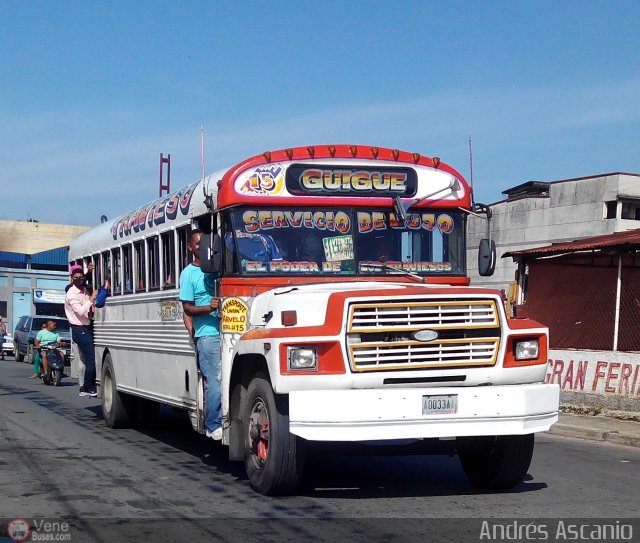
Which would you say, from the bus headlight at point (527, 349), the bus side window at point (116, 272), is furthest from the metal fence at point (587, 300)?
the bus headlight at point (527, 349)

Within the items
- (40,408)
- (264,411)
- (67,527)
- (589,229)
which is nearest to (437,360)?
(264,411)

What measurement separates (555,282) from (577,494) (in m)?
11.4

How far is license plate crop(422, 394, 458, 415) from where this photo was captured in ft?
23.3

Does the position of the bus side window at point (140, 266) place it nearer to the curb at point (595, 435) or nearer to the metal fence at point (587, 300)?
the curb at point (595, 435)

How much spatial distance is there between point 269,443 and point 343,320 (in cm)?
114

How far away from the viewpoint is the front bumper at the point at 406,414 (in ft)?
22.8

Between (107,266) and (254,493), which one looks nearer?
(254,493)

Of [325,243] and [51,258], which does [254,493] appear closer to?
[325,243]

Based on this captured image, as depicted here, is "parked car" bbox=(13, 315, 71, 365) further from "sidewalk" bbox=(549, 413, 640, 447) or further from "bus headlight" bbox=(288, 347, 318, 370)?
"bus headlight" bbox=(288, 347, 318, 370)

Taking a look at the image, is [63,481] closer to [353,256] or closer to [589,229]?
[353,256]

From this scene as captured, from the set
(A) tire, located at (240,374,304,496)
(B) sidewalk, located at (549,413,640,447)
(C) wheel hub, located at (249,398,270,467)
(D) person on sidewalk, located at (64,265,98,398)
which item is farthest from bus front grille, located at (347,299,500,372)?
(D) person on sidewalk, located at (64,265,98,398)

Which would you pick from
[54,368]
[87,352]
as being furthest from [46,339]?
[87,352]

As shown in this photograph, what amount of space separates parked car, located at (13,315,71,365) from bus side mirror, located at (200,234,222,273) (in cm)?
2456

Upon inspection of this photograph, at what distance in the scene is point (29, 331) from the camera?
3444cm
